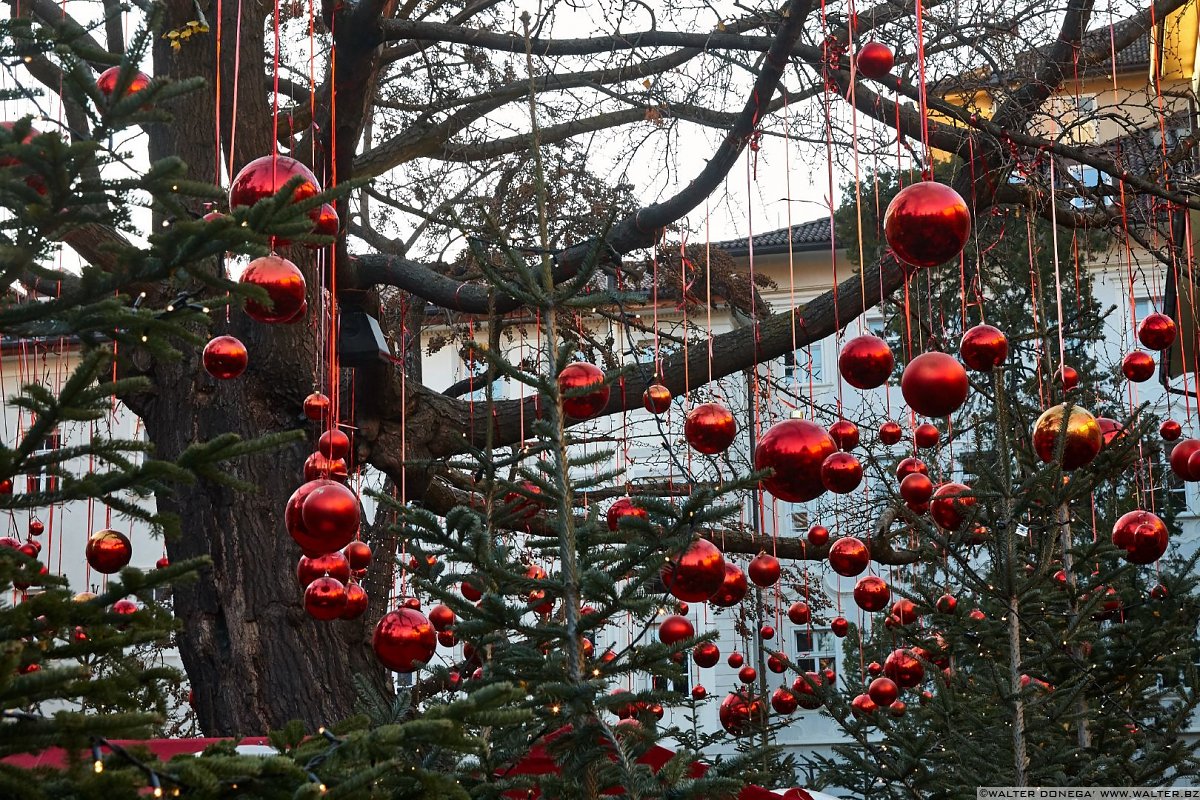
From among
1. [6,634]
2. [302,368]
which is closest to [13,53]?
[6,634]

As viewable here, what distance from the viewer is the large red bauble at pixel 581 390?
4.93 m

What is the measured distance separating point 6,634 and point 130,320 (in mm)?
842

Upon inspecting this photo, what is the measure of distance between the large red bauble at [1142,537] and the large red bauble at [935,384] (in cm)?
226

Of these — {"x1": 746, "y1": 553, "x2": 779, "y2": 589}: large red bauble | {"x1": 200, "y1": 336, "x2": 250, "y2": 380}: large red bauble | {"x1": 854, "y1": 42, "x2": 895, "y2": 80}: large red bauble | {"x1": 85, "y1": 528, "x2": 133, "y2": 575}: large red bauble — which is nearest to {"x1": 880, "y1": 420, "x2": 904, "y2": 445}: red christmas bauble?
{"x1": 746, "y1": 553, "x2": 779, "y2": 589}: large red bauble

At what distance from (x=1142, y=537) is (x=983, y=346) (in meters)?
1.94

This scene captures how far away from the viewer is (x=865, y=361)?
16.7 feet

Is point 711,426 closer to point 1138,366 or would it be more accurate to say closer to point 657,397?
point 657,397

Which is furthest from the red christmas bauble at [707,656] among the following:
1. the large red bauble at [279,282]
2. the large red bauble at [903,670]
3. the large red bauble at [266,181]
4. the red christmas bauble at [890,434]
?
the large red bauble at [266,181]

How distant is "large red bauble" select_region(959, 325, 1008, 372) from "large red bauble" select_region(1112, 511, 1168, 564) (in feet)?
5.95

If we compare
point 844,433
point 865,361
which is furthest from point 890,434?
point 865,361

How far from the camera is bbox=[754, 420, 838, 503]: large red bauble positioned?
496 centimetres

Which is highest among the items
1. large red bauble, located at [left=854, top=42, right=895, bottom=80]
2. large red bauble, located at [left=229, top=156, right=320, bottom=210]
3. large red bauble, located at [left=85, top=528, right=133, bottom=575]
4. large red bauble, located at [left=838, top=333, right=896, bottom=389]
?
large red bauble, located at [left=854, top=42, right=895, bottom=80]

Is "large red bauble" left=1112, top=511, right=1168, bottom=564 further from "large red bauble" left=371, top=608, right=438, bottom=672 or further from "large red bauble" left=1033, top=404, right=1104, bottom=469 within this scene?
"large red bauble" left=371, top=608, right=438, bottom=672

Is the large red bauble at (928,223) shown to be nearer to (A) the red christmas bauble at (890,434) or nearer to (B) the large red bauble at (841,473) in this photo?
(B) the large red bauble at (841,473)
